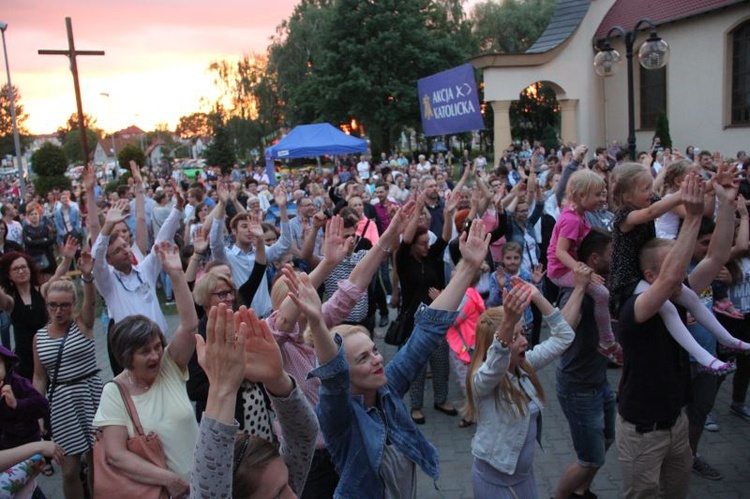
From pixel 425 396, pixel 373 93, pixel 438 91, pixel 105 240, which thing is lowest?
pixel 425 396

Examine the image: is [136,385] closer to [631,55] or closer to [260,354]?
[260,354]

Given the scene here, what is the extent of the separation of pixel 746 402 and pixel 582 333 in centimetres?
295

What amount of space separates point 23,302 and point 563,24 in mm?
26471

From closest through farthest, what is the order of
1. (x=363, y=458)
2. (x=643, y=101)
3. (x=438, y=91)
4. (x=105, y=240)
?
(x=363, y=458) < (x=105, y=240) < (x=438, y=91) < (x=643, y=101)

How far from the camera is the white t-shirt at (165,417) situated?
119 inches

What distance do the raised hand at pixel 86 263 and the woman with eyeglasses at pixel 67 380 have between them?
15cm

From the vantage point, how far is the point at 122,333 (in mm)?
3285

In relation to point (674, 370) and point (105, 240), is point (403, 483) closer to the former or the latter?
point (674, 370)

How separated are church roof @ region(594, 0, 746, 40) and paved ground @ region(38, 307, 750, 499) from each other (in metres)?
19.3

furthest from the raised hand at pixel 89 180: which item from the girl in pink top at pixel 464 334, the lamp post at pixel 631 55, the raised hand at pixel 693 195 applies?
the lamp post at pixel 631 55

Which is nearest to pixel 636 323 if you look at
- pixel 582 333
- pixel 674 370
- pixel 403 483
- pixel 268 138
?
pixel 674 370

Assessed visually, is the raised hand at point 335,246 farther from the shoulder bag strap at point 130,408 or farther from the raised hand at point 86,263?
the raised hand at point 86,263

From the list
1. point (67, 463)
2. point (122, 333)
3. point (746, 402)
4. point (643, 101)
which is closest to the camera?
point (122, 333)

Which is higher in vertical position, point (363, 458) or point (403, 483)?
point (363, 458)
